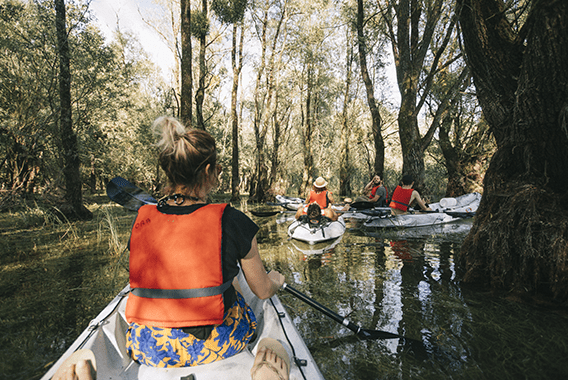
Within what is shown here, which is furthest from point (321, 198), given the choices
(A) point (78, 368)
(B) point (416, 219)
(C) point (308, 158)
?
(C) point (308, 158)

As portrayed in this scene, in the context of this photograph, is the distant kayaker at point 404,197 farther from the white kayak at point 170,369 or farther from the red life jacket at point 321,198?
the white kayak at point 170,369

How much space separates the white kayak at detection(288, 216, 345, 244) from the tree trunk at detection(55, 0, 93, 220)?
7.44m

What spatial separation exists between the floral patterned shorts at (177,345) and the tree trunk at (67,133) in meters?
9.55

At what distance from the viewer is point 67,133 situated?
9016 mm

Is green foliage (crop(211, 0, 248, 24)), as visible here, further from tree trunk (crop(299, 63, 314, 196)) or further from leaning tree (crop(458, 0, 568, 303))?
leaning tree (crop(458, 0, 568, 303))

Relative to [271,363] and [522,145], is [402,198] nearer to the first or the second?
[522,145]

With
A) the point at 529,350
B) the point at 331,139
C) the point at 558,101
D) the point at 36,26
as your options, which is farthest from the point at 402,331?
the point at 331,139

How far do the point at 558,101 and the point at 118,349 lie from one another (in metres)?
5.05

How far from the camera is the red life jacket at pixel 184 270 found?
1.58m

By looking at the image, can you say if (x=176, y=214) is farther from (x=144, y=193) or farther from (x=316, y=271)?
(x=316, y=271)

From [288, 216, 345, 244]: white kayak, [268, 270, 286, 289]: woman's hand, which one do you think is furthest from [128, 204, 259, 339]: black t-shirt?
[288, 216, 345, 244]: white kayak

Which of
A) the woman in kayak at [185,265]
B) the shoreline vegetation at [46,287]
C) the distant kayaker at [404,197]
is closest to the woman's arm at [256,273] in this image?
the woman in kayak at [185,265]

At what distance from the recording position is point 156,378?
1.65 metres

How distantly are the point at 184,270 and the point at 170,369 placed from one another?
2.08 feet
